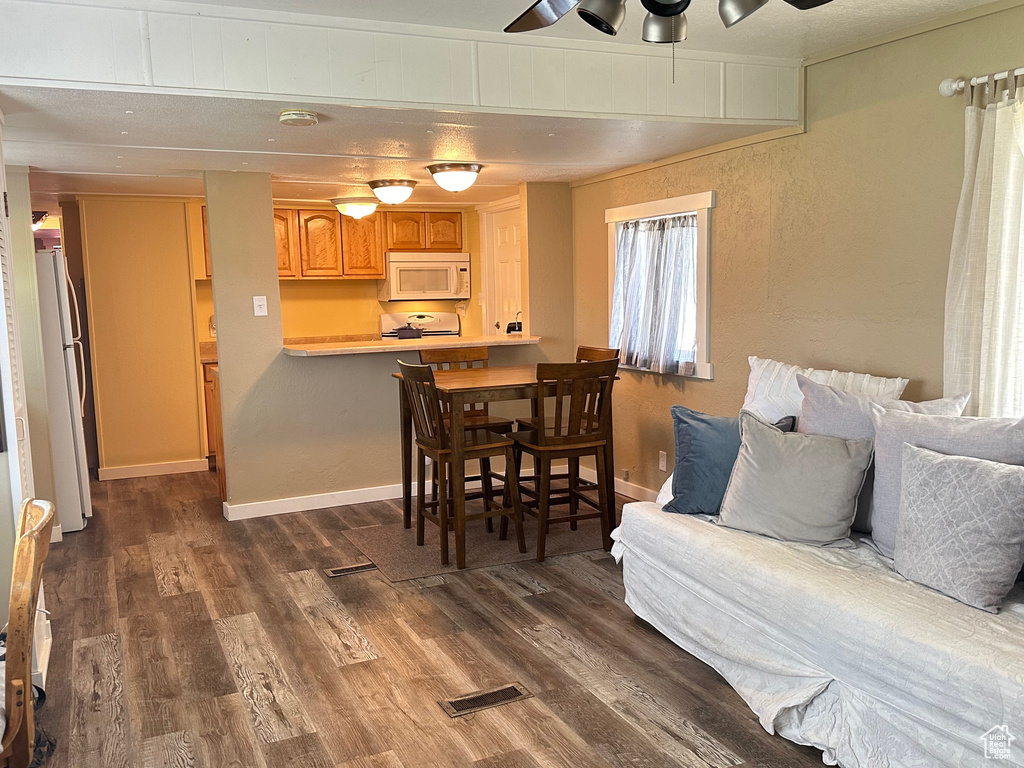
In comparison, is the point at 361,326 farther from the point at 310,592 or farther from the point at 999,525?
the point at 999,525

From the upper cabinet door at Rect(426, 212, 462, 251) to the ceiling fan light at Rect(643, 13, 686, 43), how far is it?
17.7 feet

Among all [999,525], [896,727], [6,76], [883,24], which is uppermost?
[883,24]

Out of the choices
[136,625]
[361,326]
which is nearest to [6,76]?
[136,625]

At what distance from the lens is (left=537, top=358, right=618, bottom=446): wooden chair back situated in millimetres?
4012

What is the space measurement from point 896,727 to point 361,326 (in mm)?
6245

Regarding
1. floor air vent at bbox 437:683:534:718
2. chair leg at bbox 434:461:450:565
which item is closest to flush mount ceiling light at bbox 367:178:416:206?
chair leg at bbox 434:461:450:565

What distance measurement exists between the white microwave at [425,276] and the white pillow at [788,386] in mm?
4156

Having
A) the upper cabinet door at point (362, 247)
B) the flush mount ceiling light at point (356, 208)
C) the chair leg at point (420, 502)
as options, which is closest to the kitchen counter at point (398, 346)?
the chair leg at point (420, 502)

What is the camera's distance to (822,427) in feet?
10.0

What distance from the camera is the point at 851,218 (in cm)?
361

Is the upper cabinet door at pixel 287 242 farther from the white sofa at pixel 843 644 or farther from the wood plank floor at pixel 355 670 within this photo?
the white sofa at pixel 843 644

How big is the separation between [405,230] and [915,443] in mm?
5394

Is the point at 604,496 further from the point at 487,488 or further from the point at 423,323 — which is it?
the point at 423,323
